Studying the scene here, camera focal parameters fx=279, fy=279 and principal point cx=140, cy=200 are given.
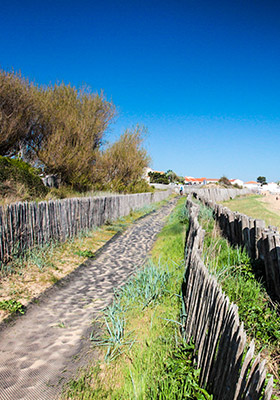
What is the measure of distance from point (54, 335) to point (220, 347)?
2273 mm

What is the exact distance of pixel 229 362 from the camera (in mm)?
1724

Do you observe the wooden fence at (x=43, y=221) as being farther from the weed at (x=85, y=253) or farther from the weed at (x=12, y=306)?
the weed at (x=12, y=306)

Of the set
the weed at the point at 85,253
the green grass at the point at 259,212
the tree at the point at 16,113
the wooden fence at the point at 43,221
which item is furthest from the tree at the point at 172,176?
the weed at the point at 85,253

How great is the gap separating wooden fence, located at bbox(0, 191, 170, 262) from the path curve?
1253 mm

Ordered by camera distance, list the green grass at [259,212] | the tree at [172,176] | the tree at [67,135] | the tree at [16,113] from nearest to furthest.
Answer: the green grass at [259,212] → the tree at [16,113] → the tree at [67,135] → the tree at [172,176]

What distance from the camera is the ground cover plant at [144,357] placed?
2246 millimetres

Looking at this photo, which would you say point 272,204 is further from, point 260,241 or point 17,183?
point 260,241

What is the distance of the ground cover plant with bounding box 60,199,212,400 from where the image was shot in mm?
2246

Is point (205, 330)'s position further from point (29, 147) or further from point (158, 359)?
point (29, 147)

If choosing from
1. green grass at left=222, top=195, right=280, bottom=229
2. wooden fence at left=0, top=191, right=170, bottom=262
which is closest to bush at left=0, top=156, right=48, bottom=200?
wooden fence at left=0, top=191, right=170, bottom=262

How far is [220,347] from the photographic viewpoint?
1895 millimetres

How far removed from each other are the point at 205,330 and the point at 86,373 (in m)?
1.26

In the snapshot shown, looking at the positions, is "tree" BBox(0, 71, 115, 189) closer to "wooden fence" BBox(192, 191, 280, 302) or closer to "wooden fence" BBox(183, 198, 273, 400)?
"wooden fence" BBox(192, 191, 280, 302)

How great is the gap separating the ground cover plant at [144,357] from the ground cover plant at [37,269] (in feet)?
5.00
